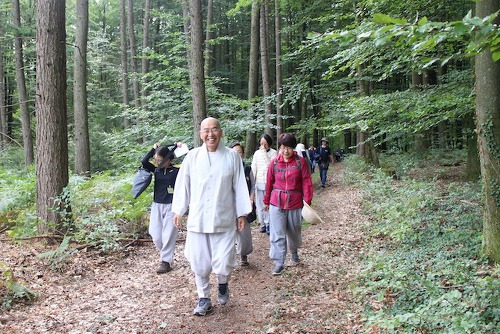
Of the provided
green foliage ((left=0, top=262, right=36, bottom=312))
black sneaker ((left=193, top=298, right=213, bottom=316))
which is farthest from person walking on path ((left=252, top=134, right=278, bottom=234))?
green foliage ((left=0, top=262, right=36, bottom=312))

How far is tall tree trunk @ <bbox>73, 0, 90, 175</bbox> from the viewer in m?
11.8

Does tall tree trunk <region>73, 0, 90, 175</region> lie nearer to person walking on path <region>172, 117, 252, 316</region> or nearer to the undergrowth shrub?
the undergrowth shrub

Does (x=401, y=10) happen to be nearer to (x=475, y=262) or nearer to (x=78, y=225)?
(x=475, y=262)

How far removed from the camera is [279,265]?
584 cm

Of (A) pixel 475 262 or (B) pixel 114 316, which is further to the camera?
(A) pixel 475 262

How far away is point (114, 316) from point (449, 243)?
5326mm

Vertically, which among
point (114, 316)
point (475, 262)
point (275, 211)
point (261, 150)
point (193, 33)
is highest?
point (193, 33)

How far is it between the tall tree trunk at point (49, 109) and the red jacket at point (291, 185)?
385cm

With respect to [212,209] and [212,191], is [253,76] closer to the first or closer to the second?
[212,191]

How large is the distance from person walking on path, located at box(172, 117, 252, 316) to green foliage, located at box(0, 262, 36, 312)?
2.19 m

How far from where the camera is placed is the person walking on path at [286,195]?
5773 millimetres

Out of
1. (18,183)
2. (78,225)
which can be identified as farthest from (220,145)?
(18,183)

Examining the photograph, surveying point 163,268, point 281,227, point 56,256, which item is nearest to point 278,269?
point 281,227

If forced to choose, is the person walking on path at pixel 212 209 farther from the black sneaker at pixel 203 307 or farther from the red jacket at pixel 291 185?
the red jacket at pixel 291 185
